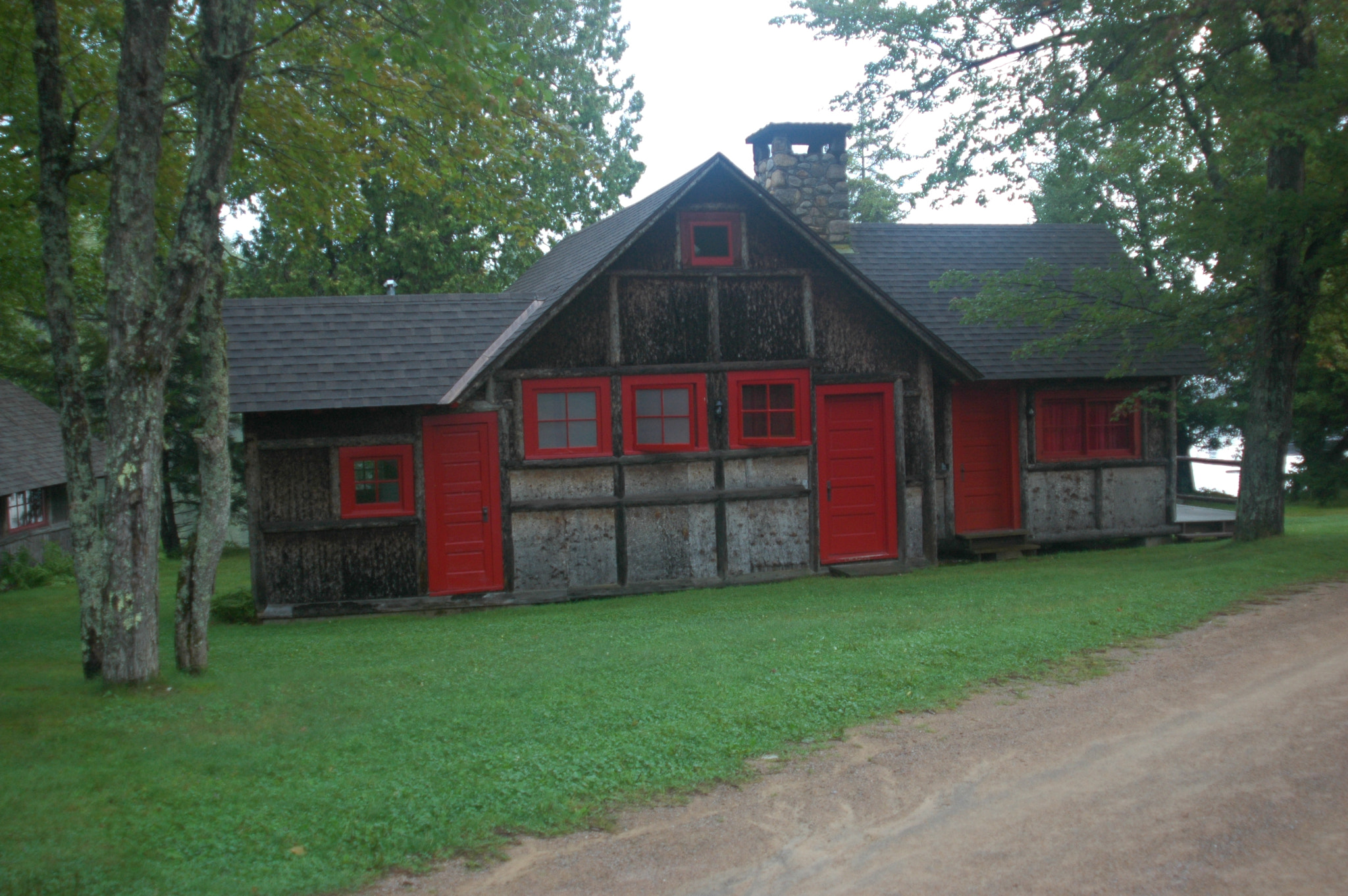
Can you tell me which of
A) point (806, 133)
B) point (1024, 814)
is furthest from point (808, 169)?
point (1024, 814)

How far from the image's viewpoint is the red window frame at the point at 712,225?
13.9 meters

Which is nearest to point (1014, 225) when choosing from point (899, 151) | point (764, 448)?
point (899, 151)

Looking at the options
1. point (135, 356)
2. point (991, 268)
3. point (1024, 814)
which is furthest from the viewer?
point (991, 268)

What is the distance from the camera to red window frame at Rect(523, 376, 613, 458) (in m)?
13.5

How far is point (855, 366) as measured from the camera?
1454 centimetres

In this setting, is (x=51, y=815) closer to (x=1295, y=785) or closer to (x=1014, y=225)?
(x=1295, y=785)

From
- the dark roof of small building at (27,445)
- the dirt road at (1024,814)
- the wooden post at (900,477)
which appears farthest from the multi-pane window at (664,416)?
the dark roof of small building at (27,445)

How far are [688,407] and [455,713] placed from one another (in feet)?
24.8

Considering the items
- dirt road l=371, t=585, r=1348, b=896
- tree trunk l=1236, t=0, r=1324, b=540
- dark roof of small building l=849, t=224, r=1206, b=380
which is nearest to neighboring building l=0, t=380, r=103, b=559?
dark roof of small building l=849, t=224, r=1206, b=380

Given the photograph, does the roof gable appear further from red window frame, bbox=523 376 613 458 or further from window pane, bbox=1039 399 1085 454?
window pane, bbox=1039 399 1085 454

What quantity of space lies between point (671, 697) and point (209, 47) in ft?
20.1

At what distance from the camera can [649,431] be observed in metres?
13.9

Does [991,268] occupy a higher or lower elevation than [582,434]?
higher

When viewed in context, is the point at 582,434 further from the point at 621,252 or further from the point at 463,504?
A: the point at 621,252
